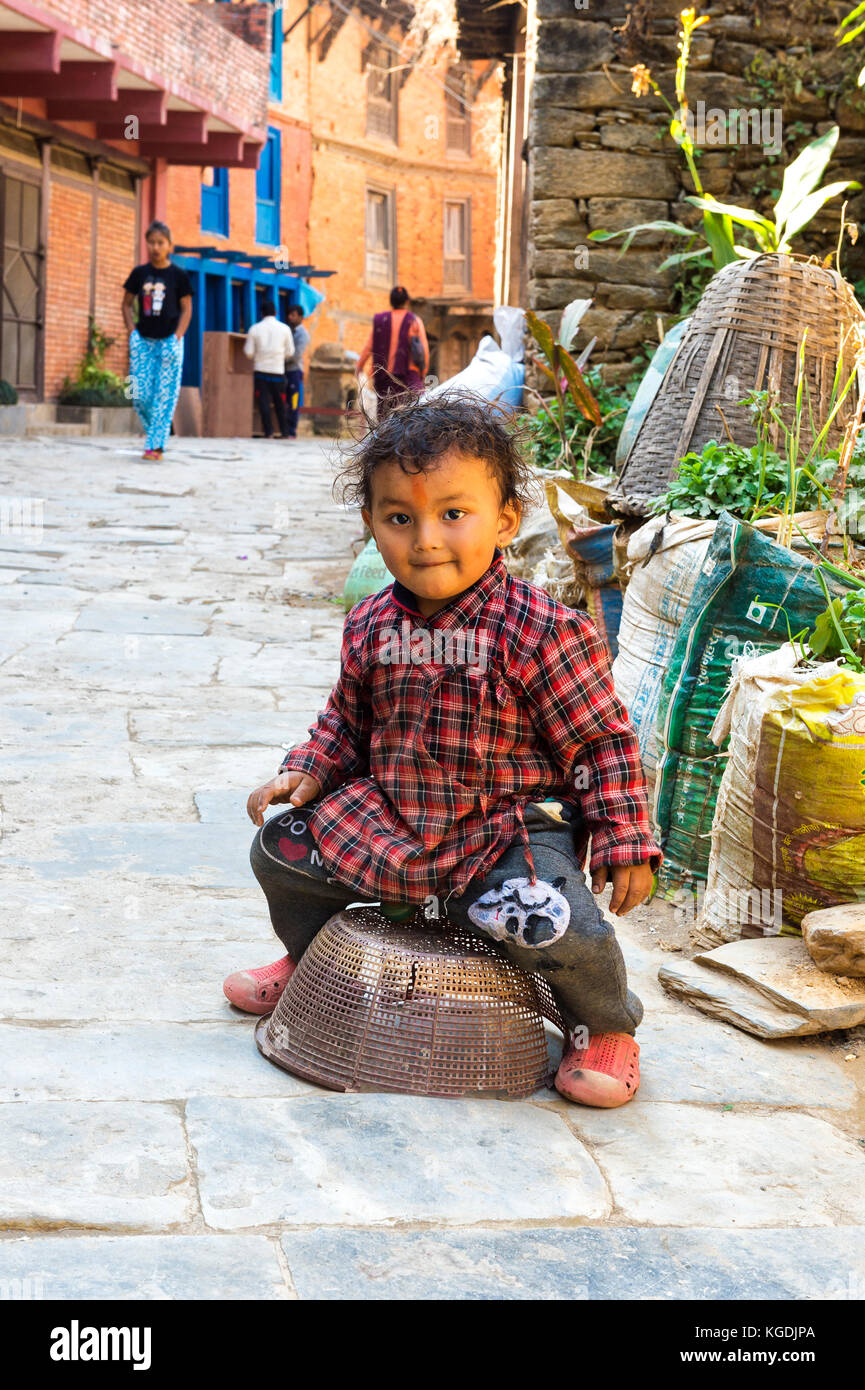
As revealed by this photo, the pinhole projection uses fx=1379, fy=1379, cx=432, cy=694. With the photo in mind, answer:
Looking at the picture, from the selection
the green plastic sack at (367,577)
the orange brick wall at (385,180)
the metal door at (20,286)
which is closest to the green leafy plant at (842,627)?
the green plastic sack at (367,577)

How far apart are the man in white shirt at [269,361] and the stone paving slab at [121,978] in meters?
15.3

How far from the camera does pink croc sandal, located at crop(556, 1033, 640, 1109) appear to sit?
2191 millimetres

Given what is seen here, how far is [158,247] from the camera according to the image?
10.6m

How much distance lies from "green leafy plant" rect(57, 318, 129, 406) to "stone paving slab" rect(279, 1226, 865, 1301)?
15.3 meters

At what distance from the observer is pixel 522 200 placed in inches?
395

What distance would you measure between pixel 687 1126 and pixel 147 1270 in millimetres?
906

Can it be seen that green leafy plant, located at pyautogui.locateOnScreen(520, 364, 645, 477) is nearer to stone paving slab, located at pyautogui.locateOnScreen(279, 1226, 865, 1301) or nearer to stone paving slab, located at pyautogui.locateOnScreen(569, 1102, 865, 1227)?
stone paving slab, located at pyautogui.locateOnScreen(569, 1102, 865, 1227)

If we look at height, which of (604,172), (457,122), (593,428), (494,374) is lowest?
(593,428)

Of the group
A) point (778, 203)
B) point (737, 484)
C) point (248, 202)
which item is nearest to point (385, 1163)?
point (737, 484)

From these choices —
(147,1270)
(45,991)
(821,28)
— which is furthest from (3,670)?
(821,28)

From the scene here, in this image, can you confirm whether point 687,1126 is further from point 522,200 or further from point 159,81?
point 159,81

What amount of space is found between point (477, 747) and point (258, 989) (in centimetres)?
63

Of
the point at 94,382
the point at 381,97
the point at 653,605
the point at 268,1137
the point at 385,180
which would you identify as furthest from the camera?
the point at 385,180
